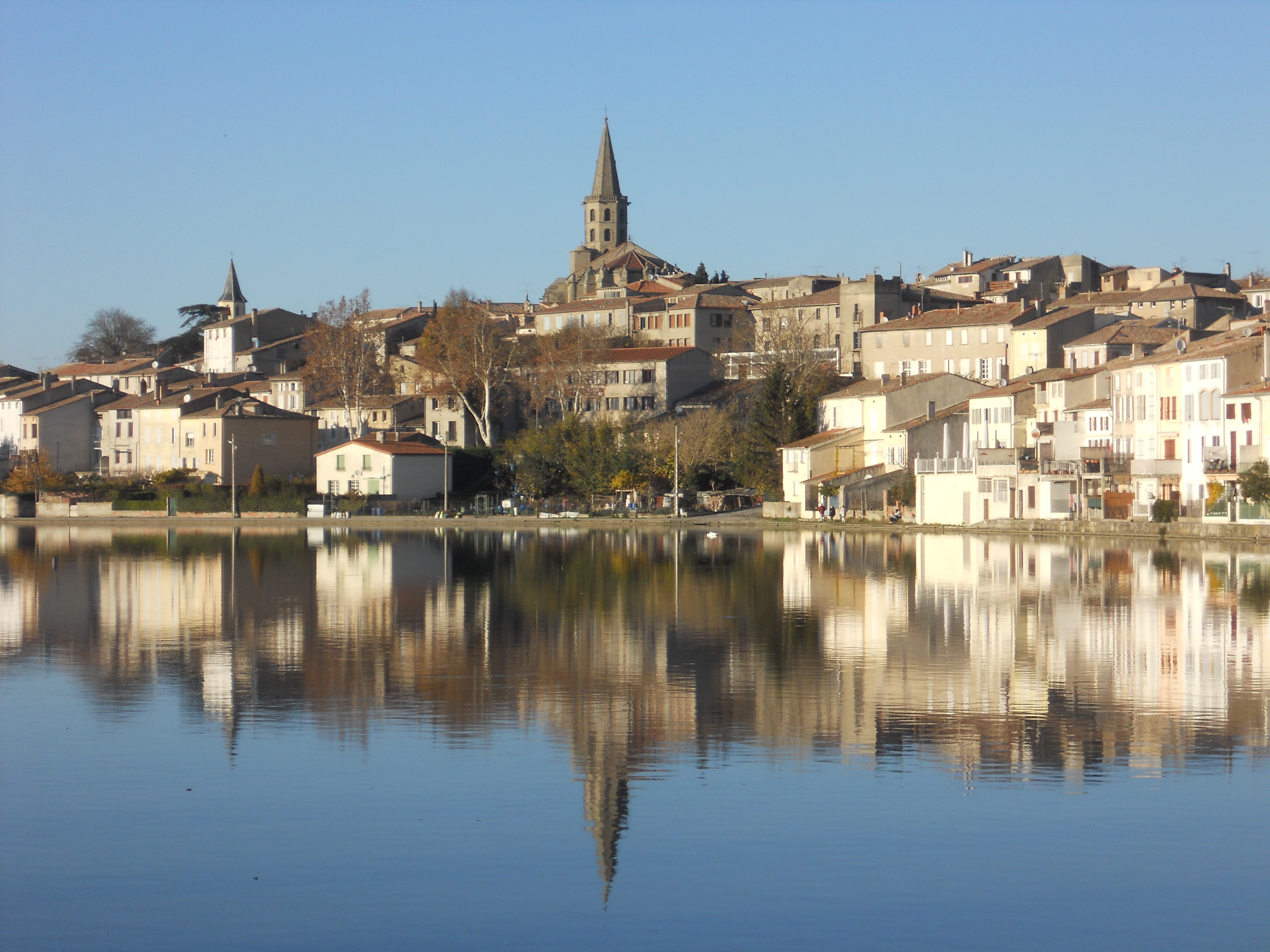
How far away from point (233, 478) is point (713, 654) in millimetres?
72167

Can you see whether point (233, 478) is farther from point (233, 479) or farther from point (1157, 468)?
point (1157, 468)

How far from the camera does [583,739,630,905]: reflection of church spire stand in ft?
39.0

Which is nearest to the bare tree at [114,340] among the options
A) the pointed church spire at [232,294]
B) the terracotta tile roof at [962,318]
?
→ the pointed church spire at [232,294]

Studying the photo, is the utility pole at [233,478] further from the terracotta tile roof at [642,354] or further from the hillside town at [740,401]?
the terracotta tile roof at [642,354]

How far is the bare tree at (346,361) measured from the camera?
101250 millimetres

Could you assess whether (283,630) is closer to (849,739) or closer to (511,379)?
(849,739)

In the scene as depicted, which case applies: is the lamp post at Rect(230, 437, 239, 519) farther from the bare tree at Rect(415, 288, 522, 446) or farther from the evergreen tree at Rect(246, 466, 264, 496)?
the bare tree at Rect(415, 288, 522, 446)

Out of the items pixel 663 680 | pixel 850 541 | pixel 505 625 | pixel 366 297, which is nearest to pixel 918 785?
pixel 663 680

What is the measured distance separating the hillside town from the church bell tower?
43824 millimetres

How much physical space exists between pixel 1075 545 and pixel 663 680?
37.1m

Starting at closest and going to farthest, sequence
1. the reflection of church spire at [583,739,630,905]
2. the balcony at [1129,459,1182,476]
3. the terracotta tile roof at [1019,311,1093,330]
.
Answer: the reflection of church spire at [583,739,630,905]
the balcony at [1129,459,1182,476]
the terracotta tile roof at [1019,311,1093,330]

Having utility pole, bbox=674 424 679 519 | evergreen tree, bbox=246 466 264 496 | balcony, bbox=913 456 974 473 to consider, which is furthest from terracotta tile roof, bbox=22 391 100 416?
balcony, bbox=913 456 974 473

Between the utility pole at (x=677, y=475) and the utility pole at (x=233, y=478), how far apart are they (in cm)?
2463

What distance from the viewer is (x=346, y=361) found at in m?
101
